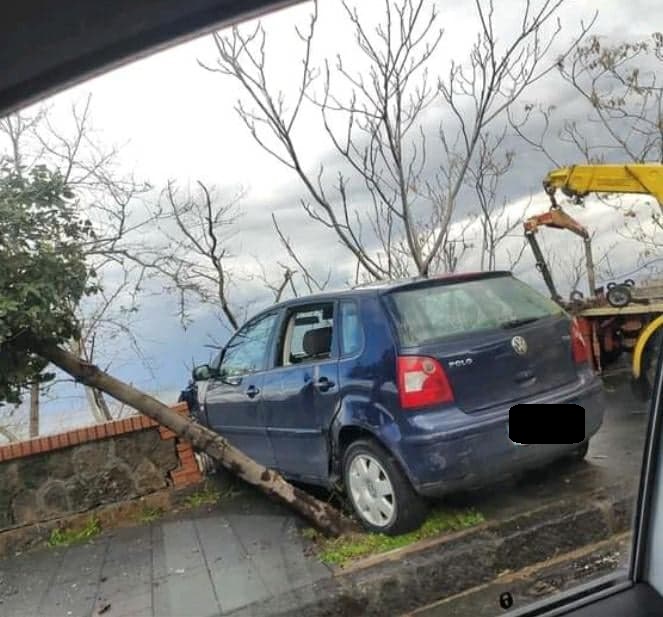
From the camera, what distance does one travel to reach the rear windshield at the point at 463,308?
2648mm

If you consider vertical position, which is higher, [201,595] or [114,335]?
[114,335]

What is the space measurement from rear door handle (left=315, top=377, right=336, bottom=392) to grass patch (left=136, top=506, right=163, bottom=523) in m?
0.68

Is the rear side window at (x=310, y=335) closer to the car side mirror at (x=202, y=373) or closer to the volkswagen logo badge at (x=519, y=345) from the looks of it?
the car side mirror at (x=202, y=373)

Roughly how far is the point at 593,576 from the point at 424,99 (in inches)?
72.3

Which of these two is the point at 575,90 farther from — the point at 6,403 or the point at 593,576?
the point at 6,403

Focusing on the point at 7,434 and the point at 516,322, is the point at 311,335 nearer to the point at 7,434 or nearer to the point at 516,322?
the point at 516,322

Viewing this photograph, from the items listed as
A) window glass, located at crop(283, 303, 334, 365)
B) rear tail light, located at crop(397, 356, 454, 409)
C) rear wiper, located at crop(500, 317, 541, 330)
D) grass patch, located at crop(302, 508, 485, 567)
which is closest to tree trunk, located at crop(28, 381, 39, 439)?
window glass, located at crop(283, 303, 334, 365)

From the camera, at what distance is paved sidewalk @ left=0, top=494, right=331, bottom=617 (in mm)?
2193

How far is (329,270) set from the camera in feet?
8.81

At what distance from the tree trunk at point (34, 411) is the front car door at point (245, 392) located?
1.89 feet

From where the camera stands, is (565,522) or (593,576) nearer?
(593,576)

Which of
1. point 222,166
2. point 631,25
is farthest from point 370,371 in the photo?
point 631,25

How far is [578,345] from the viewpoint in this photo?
2955 mm

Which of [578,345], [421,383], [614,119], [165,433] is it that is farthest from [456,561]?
[614,119]
